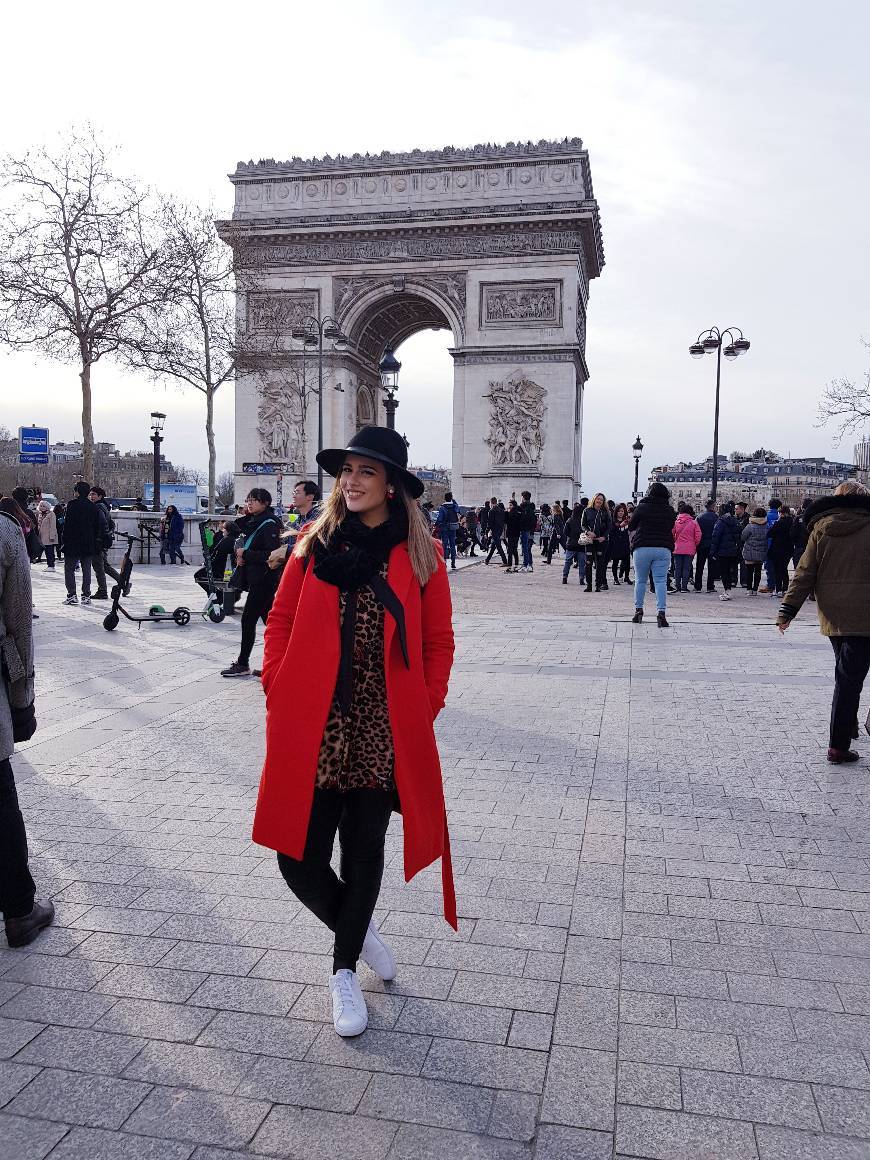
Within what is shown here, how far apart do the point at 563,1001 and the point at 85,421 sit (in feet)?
86.7

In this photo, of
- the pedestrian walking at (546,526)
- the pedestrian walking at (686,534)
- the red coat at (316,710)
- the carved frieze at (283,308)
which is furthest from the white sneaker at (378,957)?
the carved frieze at (283,308)

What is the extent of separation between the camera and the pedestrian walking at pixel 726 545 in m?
17.1

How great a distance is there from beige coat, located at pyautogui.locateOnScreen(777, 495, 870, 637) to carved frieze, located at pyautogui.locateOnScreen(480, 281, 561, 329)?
30.9m

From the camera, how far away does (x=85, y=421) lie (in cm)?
2683

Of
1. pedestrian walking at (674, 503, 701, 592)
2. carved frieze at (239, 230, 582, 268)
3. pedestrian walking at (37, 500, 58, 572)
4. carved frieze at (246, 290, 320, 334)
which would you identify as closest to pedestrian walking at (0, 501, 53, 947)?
pedestrian walking at (674, 503, 701, 592)

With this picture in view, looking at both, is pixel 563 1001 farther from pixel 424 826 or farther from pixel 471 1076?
pixel 424 826

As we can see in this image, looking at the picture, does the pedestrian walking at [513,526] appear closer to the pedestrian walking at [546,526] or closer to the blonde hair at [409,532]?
the pedestrian walking at [546,526]

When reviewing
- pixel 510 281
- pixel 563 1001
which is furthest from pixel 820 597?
pixel 510 281

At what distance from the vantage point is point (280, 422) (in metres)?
37.8

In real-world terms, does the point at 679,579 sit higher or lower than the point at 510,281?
lower

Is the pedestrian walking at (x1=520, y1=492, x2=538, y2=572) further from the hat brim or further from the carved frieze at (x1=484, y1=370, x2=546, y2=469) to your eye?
the hat brim

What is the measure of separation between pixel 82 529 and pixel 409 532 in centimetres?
1229

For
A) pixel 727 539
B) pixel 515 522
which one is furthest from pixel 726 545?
pixel 515 522

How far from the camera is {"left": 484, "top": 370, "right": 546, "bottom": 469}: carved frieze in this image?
35.7 m
